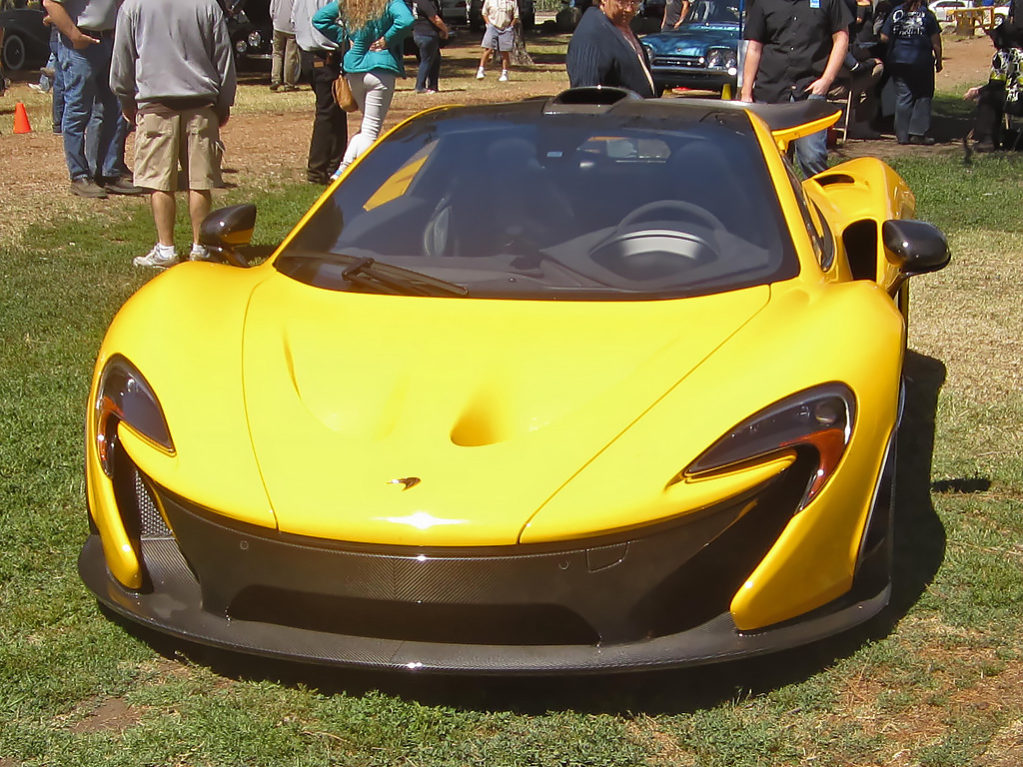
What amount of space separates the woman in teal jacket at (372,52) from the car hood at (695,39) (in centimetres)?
923

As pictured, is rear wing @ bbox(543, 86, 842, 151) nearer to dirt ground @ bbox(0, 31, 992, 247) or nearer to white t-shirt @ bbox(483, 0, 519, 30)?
dirt ground @ bbox(0, 31, 992, 247)

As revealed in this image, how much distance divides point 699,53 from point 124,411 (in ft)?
52.2

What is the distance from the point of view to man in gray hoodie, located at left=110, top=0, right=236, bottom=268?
7.40 meters

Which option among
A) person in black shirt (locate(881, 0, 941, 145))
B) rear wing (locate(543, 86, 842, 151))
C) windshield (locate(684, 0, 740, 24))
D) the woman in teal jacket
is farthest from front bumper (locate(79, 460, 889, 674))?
windshield (locate(684, 0, 740, 24))

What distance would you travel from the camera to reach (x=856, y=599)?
3.08 metres

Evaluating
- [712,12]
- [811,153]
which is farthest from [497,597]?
[712,12]

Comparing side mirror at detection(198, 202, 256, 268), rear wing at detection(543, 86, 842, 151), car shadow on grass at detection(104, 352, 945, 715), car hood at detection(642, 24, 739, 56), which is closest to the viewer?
car shadow on grass at detection(104, 352, 945, 715)

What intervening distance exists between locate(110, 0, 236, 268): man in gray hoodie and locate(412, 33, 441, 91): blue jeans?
1100cm

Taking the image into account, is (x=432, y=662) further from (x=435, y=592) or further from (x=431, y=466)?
(x=431, y=466)

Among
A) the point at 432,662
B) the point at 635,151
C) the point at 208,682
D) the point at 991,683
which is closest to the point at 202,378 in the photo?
the point at 208,682

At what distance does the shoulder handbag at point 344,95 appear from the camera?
31.4 feet

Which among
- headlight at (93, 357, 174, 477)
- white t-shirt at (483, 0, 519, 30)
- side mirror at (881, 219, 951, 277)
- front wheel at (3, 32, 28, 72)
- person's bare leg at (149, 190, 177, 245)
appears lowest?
front wheel at (3, 32, 28, 72)

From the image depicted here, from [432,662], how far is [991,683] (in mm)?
1396

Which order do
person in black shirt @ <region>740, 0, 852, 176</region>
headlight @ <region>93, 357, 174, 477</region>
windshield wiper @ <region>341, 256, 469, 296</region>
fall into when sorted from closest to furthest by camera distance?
headlight @ <region>93, 357, 174, 477</region> → windshield wiper @ <region>341, 256, 469, 296</region> → person in black shirt @ <region>740, 0, 852, 176</region>
